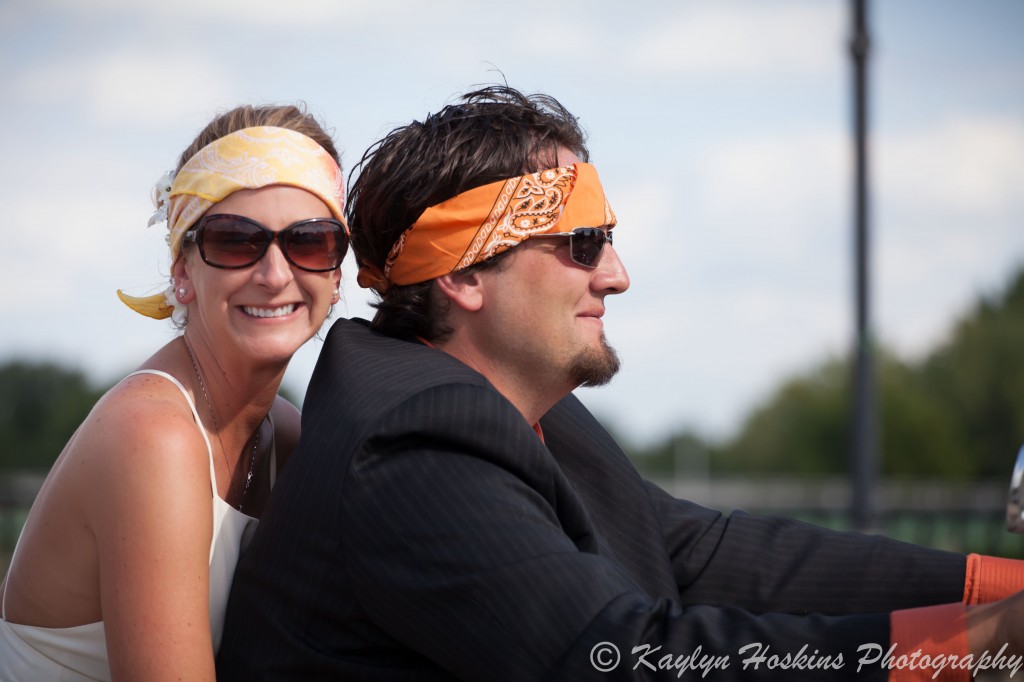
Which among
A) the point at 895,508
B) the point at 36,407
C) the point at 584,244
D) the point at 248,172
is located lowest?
the point at 36,407

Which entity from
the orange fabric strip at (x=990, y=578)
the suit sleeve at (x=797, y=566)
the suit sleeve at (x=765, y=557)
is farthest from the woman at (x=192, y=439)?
the orange fabric strip at (x=990, y=578)

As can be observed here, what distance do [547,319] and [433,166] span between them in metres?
0.58

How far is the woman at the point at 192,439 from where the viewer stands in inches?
117

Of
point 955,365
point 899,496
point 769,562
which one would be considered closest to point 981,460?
point 955,365

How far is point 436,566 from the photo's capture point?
2.54 metres

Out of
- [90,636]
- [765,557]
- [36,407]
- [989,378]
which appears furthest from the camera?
[989,378]

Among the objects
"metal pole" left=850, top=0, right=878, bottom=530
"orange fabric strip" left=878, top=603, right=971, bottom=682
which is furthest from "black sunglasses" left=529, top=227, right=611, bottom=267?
"metal pole" left=850, top=0, right=878, bottom=530

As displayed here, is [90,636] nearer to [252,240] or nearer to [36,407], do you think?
[252,240]

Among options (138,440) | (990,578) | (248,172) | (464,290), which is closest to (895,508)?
(990,578)

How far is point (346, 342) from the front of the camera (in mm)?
3115

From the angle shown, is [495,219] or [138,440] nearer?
[138,440]

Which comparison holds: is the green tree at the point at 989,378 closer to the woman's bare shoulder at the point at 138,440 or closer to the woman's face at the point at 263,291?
the woman's face at the point at 263,291

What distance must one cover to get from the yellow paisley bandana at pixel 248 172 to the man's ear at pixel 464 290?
0.36 m

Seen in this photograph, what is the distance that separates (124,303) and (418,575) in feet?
5.95
